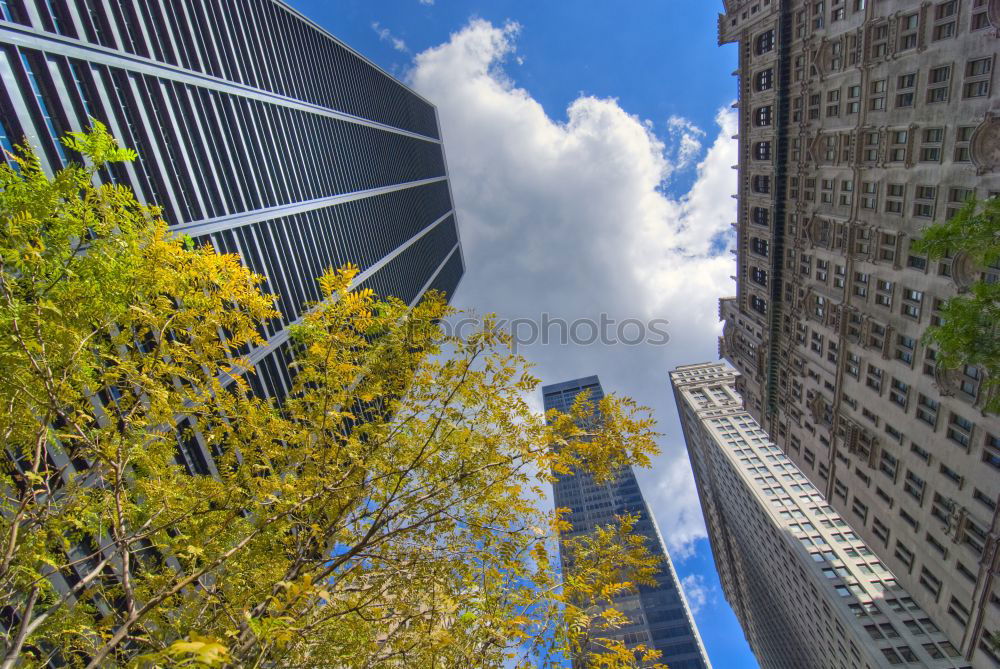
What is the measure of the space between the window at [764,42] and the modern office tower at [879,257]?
168 millimetres

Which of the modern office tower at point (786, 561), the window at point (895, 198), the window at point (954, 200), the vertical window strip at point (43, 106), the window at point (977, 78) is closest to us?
the vertical window strip at point (43, 106)

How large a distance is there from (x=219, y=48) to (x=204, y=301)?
4943 cm

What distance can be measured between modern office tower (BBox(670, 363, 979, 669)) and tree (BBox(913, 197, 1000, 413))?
4573 cm

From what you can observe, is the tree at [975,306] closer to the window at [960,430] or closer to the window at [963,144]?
the window at [963,144]

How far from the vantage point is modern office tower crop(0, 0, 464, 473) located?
84.4 ft

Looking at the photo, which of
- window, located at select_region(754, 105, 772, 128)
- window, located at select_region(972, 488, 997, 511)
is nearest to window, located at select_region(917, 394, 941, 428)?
window, located at select_region(972, 488, 997, 511)

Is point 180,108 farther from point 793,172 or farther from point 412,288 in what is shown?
point 412,288

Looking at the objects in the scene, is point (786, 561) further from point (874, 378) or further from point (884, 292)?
point (884, 292)

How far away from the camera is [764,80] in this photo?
152ft

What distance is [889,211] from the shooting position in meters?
33.6

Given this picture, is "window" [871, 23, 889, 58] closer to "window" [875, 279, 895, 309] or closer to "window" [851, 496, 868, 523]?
"window" [875, 279, 895, 309]

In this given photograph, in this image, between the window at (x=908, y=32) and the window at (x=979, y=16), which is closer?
the window at (x=979, y=16)

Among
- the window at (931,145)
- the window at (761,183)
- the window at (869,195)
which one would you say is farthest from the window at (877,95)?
the window at (761,183)

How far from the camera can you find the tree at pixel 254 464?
22.8 feet
